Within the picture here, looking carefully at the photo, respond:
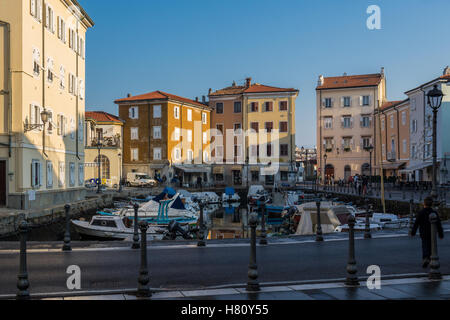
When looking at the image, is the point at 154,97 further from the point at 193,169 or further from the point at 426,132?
the point at 426,132

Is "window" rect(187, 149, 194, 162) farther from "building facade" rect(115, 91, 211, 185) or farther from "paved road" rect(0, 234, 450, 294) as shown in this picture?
"paved road" rect(0, 234, 450, 294)

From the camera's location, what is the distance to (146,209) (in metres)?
33.9

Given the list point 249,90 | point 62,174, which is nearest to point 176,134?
point 249,90

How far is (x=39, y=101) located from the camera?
31156mm

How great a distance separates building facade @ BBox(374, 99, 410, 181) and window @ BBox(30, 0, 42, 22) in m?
45.6

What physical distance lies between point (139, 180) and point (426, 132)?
38.3 m

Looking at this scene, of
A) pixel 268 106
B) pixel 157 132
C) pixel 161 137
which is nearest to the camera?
pixel 161 137

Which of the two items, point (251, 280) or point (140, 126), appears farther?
point (140, 126)

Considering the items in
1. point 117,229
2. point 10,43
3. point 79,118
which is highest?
point 10,43

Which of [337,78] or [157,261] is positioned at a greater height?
[337,78]

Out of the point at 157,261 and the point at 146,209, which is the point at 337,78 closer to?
the point at 146,209

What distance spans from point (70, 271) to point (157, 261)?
89.5 inches
